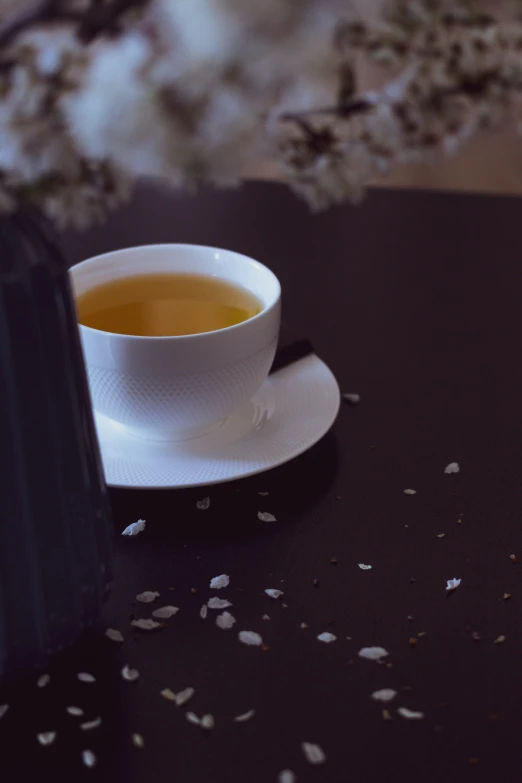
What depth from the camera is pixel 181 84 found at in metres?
0.33

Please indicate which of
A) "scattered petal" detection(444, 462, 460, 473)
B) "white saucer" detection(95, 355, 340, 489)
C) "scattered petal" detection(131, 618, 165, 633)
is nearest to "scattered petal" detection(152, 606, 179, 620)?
"scattered petal" detection(131, 618, 165, 633)

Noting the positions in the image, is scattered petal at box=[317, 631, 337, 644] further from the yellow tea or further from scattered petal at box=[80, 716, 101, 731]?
A: the yellow tea

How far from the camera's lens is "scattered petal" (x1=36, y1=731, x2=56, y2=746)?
0.53 metres

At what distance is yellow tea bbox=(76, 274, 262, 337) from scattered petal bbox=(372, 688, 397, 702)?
1.26 ft

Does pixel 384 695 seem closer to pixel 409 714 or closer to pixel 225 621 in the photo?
pixel 409 714

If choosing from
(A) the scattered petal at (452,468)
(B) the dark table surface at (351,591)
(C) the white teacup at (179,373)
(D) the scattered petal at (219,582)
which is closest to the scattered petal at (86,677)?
(B) the dark table surface at (351,591)

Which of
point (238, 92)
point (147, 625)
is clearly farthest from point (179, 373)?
point (238, 92)

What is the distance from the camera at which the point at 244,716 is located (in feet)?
1.78

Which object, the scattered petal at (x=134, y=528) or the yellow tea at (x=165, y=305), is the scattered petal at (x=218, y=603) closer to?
the scattered petal at (x=134, y=528)

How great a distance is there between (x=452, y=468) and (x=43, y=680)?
0.38 metres

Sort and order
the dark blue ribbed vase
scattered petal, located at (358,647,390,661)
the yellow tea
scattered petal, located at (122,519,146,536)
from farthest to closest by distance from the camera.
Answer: the yellow tea < scattered petal, located at (122,519,146,536) < scattered petal, located at (358,647,390,661) < the dark blue ribbed vase

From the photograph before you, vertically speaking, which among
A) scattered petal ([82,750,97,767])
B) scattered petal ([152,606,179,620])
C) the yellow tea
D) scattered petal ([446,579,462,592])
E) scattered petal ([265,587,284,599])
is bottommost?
scattered petal ([446,579,462,592])

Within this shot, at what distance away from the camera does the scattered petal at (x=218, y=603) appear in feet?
2.07

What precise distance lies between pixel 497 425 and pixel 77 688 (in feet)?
1.49
